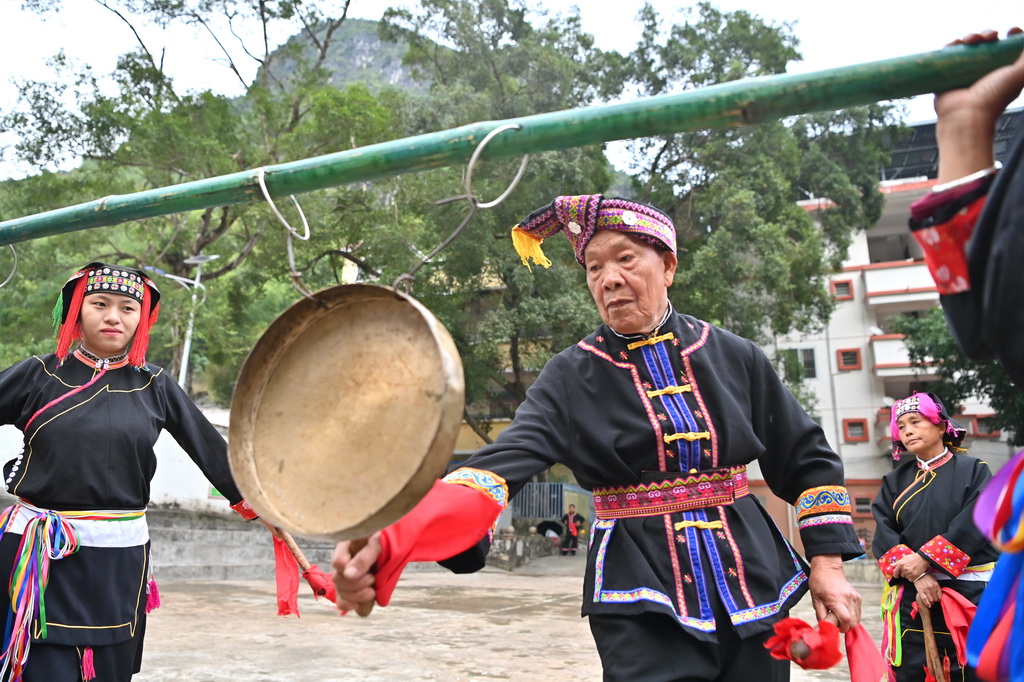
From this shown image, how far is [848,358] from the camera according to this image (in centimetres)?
3034

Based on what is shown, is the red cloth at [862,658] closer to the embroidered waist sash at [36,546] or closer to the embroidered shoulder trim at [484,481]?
the embroidered shoulder trim at [484,481]

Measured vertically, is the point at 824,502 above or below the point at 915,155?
below

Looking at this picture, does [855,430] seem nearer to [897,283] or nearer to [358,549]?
[897,283]

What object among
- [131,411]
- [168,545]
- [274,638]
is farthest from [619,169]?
[131,411]

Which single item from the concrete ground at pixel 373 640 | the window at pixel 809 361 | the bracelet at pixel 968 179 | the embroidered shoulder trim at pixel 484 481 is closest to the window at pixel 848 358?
the window at pixel 809 361

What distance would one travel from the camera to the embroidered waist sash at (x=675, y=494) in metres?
2.30

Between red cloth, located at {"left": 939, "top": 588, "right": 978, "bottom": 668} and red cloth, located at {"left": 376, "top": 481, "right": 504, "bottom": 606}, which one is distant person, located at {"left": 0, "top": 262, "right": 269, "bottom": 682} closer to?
red cloth, located at {"left": 376, "top": 481, "right": 504, "bottom": 606}

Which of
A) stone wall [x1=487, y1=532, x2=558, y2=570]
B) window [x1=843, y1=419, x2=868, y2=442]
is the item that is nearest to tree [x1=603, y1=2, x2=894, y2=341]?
stone wall [x1=487, y1=532, x2=558, y2=570]

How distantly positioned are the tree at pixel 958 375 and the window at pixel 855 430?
5.32 metres

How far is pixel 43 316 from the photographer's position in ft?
51.3

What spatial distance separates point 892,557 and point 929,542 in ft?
0.98

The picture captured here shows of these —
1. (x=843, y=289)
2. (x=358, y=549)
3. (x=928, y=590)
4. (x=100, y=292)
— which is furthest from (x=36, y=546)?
(x=843, y=289)

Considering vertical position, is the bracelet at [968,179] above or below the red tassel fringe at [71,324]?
below

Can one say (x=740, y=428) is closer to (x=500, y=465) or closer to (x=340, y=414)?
(x=500, y=465)
